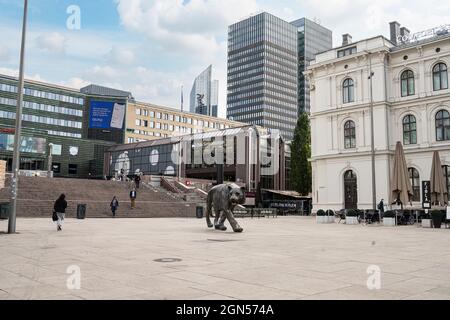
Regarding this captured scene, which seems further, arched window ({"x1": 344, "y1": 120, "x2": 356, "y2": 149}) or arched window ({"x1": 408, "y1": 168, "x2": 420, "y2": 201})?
arched window ({"x1": 344, "y1": 120, "x2": 356, "y2": 149})

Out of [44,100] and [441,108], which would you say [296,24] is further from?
[441,108]

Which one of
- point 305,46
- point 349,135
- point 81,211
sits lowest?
point 81,211

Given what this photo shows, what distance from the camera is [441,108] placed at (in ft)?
129

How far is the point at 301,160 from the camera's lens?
6144cm

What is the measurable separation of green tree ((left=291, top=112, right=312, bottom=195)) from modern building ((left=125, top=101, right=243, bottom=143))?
190ft

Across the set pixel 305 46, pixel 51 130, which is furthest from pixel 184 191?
pixel 305 46

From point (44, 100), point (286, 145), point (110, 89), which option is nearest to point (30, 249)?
point (286, 145)

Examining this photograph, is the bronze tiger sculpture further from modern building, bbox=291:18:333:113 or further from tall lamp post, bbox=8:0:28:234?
modern building, bbox=291:18:333:113

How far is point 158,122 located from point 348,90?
80013 mm

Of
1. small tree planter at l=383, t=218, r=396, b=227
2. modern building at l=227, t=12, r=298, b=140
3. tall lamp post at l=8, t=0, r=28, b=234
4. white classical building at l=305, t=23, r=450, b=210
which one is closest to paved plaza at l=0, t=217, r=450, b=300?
tall lamp post at l=8, t=0, r=28, b=234

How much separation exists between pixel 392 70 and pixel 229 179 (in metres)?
38.0

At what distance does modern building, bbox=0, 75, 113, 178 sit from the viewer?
301 feet

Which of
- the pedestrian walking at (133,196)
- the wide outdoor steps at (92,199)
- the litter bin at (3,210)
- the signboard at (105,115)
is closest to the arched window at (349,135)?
the wide outdoor steps at (92,199)

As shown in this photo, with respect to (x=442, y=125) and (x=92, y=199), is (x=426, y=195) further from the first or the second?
(x=92, y=199)
